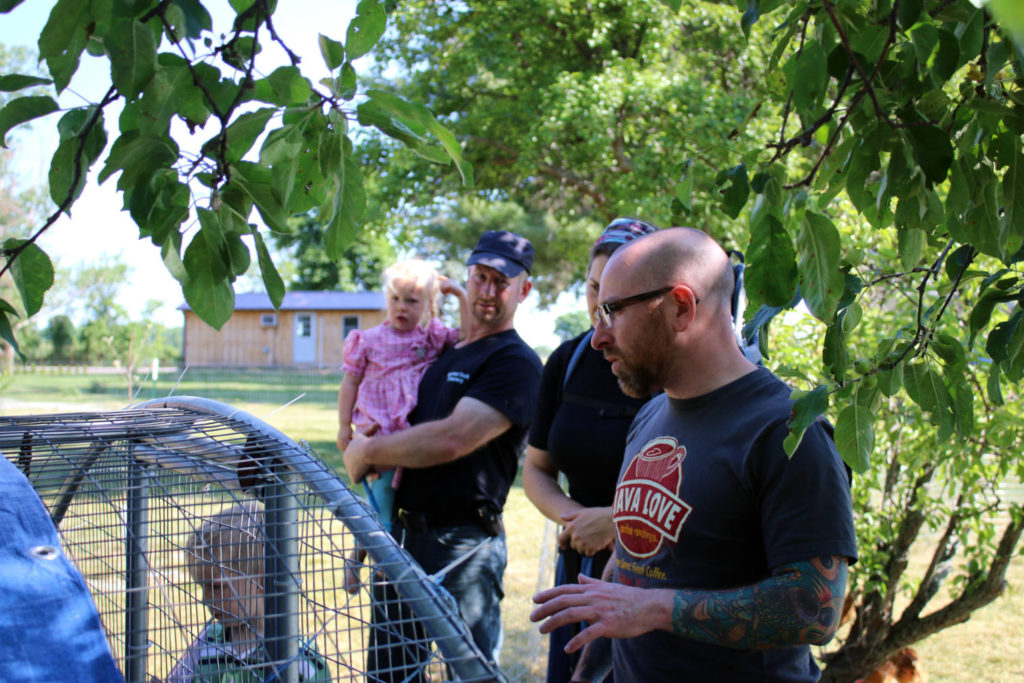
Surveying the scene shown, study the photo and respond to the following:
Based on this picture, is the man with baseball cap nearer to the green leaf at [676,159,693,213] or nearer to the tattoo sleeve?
the tattoo sleeve

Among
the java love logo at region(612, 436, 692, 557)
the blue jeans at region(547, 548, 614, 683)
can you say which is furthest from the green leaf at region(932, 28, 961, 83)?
the blue jeans at region(547, 548, 614, 683)

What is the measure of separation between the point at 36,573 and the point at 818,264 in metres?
1.04

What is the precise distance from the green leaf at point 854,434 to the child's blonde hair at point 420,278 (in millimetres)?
2718

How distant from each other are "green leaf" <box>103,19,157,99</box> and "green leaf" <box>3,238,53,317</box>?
1.07 ft

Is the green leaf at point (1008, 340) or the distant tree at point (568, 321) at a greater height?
the distant tree at point (568, 321)

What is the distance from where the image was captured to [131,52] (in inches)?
42.7

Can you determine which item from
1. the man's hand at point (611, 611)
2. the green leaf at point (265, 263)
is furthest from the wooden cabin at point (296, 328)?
the green leaf at point (265, 263)

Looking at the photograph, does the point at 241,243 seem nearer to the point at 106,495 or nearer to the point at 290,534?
the point at 290,534

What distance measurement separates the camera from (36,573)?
39.9 inches

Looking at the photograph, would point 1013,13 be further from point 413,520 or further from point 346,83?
point 413,520

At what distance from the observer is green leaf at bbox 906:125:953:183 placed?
113 cm

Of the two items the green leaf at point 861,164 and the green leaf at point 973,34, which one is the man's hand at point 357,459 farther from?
the green leaf at point 973,34

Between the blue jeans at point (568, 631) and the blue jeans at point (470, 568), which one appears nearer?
the blue jeans at point (568, 631)

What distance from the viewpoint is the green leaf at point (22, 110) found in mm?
1129
